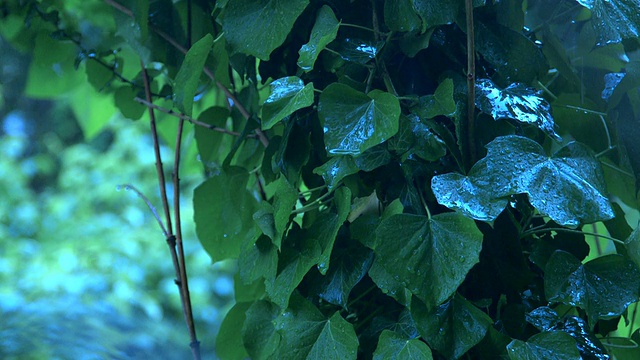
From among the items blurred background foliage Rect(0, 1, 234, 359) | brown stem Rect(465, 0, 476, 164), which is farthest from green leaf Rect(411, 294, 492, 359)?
blurred background foliage Rect(0, 1, 234, 359)

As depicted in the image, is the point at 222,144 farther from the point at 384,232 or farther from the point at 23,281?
the point at 23,281

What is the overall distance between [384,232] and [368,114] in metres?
0.08

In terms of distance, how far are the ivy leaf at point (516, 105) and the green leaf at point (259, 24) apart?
0.15 m

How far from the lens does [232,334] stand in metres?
0.62

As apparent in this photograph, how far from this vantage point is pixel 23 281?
2.23 meters

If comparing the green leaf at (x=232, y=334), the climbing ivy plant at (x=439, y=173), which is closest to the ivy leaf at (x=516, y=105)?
the climbing ivy plant at (x=439, y=173)

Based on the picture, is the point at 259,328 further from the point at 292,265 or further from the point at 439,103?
the point at 439,103

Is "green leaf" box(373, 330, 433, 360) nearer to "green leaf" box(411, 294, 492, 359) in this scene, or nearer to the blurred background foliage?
"green leaf" box(411, 294, 492, 359)

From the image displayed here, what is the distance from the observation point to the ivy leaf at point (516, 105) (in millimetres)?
438

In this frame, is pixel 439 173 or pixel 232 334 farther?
pixel 232 334

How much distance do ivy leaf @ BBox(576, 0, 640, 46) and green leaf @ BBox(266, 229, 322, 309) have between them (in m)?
0.25

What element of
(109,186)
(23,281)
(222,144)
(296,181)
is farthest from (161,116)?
(109,186)

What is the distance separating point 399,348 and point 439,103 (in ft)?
0.55

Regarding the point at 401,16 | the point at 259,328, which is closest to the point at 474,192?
the point at 401,16
